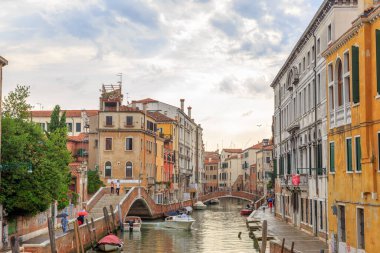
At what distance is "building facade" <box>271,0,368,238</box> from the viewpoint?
78.6 feet

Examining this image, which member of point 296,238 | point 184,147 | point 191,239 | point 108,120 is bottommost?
point 191,239

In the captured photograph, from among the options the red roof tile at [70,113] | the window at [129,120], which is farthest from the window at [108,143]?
the red roof tile at [70,113]

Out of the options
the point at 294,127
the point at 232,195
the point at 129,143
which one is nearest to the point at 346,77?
the point at 294,127

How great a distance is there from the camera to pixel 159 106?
6756 cm

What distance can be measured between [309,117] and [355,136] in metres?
11.3

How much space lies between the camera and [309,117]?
28.2 meters

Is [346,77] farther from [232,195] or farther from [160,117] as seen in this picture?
[232,195]

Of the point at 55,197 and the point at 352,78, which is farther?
the point at 55,197

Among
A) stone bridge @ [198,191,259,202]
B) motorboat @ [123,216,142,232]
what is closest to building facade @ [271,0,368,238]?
motorboat @ [123,216,142,232]

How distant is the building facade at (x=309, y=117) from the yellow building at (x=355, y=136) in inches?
63.0

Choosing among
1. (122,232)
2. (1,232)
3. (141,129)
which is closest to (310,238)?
(1,232)

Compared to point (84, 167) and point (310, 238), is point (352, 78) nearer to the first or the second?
point (310, 238)

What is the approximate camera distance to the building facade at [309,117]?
24.0 meters

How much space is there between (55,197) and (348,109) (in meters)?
13.7
